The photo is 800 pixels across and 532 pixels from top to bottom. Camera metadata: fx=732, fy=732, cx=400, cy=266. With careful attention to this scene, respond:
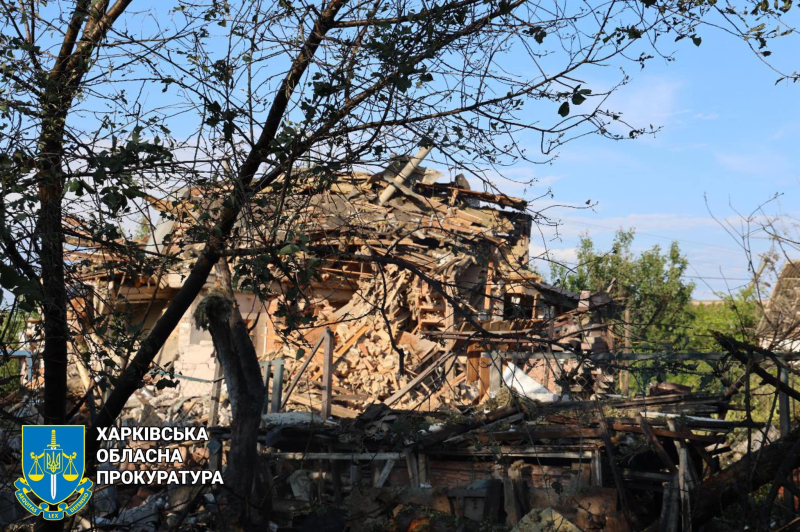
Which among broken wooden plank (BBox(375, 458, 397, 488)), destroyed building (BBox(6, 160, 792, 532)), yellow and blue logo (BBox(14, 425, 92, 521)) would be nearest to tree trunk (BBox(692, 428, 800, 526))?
destroyed building (BBox(6, 160, 792, 532))

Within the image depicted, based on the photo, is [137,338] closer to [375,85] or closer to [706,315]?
[375,85]

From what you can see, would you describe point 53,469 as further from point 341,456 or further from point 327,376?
point 327,376

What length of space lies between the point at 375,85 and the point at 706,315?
76.8 ft

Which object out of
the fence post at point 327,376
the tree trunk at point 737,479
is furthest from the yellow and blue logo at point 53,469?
the fence post at point 327,376

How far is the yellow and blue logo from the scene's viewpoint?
4863 mm

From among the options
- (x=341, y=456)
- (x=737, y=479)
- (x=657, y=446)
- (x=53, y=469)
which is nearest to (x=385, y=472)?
(x=341, y=456)

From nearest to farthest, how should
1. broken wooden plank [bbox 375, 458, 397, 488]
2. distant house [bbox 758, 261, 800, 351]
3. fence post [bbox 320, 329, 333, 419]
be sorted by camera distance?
distant house [bbox 758, 261, 800, 351] → broken wooden plank [bbox 375, 458, 397, 488] → fence post [bbox 320, 329, 333, 419]

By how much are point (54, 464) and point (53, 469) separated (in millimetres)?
41

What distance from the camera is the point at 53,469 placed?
197 inches

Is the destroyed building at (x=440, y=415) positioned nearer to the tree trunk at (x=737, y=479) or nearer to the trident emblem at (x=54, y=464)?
the tree trunk at (x=737, y=479)

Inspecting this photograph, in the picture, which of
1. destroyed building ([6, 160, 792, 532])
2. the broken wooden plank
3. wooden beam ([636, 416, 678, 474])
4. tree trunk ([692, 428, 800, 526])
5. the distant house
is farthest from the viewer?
the broken wooden plank

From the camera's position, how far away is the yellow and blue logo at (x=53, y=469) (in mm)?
4863

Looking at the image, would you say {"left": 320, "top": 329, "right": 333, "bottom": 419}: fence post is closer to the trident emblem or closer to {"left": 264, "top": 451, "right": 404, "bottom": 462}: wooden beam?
{"left": 264, "top": 451, "right": 404, "bottom": 462}: wooden beam

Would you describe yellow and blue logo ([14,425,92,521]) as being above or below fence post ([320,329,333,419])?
below
